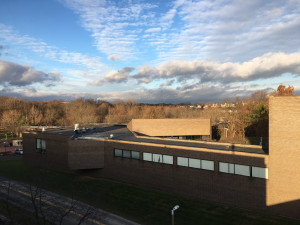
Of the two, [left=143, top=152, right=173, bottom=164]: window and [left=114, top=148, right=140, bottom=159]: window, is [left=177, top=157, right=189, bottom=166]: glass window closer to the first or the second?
[left=143, top=152, right=173, bottom=164]: window

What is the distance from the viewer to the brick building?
1831 centimetres

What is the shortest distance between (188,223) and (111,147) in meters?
15.3

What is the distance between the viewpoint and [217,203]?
21.7m

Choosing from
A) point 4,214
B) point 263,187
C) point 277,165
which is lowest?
point 4,214

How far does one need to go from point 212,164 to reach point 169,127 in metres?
24.1

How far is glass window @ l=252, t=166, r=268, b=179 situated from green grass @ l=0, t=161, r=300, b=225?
327cm

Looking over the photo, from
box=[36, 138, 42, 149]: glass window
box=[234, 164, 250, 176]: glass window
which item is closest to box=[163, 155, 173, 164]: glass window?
box=[234, 164, 250, 176]: glass window

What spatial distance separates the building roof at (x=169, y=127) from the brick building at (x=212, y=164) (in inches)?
390

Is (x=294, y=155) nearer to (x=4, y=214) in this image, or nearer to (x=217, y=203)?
(x=217, y=203)

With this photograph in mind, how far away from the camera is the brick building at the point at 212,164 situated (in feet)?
60.1

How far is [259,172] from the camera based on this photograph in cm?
1944

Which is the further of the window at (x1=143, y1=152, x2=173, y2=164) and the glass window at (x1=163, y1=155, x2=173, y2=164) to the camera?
the window at (x1=143, y1=152, x2=173, y2=164)

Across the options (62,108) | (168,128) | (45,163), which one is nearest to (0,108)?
(62,108)

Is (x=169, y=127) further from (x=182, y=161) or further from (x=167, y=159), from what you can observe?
(x=182, y=161)
